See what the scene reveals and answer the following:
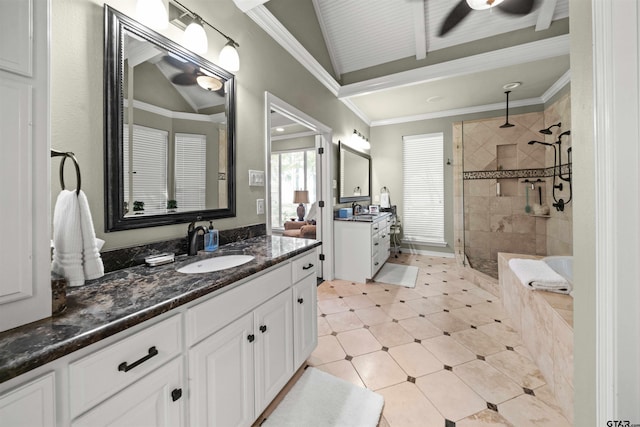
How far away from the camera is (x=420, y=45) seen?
3.00 metres

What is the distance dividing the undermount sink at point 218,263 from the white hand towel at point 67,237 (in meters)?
0.42

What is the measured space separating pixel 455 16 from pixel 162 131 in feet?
10.9

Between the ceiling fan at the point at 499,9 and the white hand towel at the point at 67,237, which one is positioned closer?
the white hand towel at the point at 67,237

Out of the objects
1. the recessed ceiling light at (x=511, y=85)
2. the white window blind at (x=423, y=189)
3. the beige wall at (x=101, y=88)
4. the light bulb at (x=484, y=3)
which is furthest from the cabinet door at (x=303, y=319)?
the recessed ceiling light at (x=511, y=85)

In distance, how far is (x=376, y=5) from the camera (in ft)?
9.14

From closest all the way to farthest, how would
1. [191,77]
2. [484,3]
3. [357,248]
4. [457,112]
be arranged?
[191,77]
[484,3]
[357,248]
[457,112]

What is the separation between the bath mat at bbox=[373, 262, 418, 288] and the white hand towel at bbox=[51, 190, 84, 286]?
3250 mm

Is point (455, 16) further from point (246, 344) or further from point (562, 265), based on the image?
point (246, 344)

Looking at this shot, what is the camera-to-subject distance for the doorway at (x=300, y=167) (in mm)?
2210

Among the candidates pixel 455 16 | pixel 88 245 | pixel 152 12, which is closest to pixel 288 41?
pixel 152 12

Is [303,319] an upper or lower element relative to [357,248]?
lower

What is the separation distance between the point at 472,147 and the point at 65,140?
5194mm

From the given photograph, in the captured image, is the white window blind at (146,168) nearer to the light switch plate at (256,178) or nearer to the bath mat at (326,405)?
the light switch plate at (256,178)

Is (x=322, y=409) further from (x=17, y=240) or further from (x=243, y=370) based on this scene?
(x=17, y=240)
